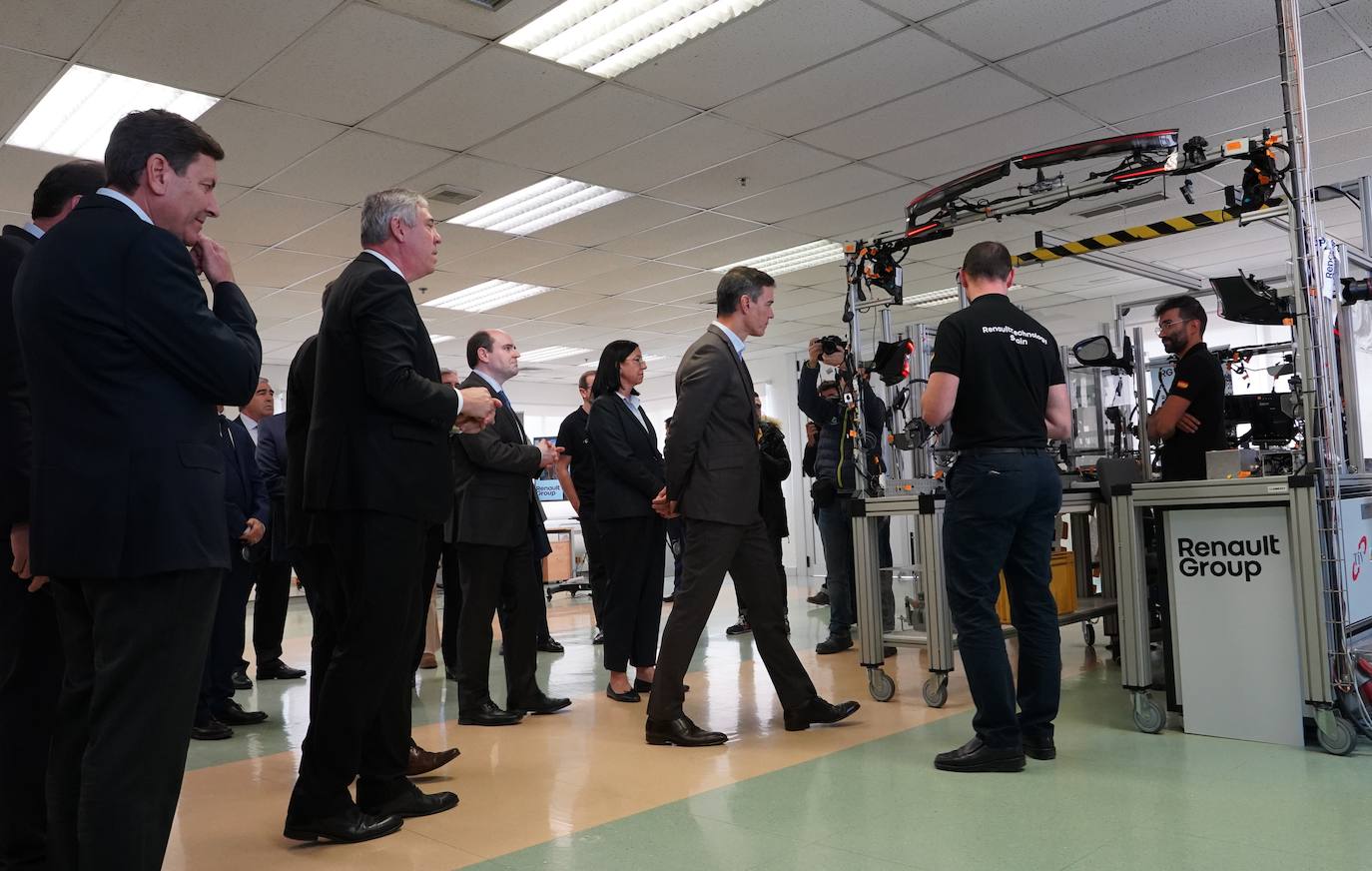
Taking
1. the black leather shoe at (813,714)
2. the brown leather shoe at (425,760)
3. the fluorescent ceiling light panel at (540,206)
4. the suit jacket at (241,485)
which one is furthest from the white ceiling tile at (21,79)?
the black leather shoe at (813,714)

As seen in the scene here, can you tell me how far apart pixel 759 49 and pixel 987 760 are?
11.0ft

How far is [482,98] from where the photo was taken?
518 centimetres

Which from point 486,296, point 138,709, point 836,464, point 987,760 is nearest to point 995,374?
point 987,760

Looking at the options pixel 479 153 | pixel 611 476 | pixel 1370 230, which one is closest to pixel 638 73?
pixel 479 153

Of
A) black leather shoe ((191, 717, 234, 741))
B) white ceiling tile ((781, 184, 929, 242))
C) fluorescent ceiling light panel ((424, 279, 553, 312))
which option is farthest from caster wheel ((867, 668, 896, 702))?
fluorescent ceiling light panel ((424, 279, 553, 312))

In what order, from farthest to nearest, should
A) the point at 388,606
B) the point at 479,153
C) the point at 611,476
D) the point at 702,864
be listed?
the point at 479,153, the point at 611,476, the point at 388,606, the point at 702,864

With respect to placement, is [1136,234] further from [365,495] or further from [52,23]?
[52,23]

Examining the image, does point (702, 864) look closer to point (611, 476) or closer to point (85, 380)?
point (85, 380)

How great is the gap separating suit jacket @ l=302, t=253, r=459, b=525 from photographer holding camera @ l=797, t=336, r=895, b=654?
2682 millimetres

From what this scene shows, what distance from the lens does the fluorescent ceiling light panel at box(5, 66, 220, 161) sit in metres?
4.85

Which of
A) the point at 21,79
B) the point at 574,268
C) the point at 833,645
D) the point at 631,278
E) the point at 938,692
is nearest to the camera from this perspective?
the point at 938,692

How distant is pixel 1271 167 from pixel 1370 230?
96 centimetres

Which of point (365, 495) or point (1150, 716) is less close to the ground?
point (365, 495)

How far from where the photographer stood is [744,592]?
352cm
